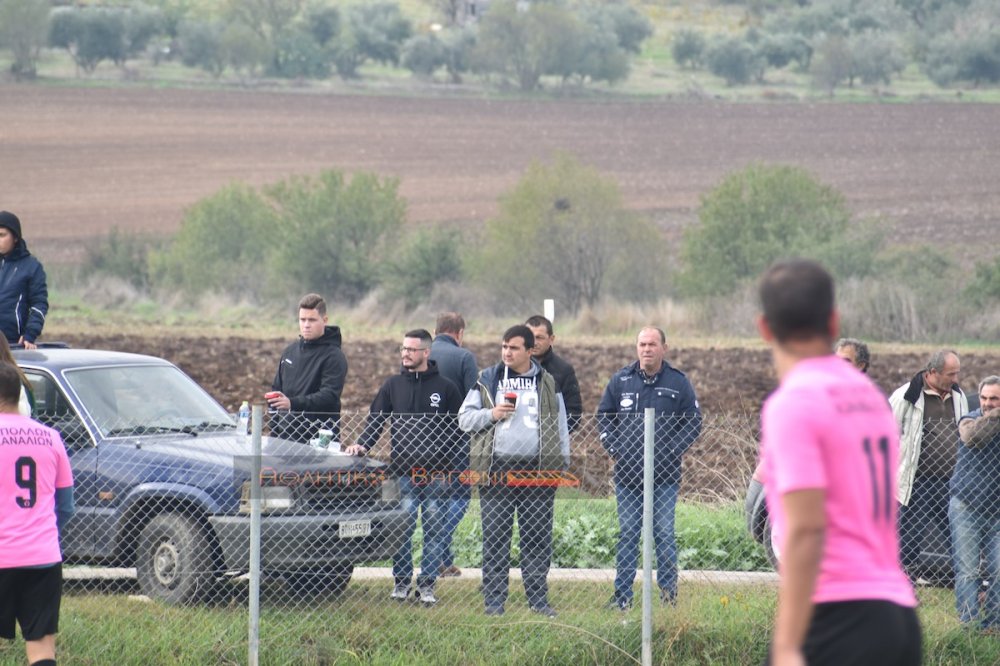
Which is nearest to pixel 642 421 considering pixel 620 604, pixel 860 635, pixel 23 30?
pixel 620 604

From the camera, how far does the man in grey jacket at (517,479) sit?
26.7ft

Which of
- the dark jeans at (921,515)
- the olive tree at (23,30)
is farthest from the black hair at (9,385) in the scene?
the olive tree at (23,30)

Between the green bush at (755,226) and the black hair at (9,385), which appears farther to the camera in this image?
the green bush at (755,226)

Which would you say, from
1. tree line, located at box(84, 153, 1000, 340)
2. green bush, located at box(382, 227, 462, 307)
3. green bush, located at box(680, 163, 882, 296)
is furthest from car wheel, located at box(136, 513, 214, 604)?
green bush, located at box(680, 163, 882, 296)

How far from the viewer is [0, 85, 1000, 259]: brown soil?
67.6 m

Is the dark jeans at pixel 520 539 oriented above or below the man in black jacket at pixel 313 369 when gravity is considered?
below

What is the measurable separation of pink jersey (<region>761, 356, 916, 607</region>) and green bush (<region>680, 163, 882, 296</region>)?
44604 mm

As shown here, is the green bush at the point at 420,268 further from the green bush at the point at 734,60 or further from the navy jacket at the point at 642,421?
the green bush at the point at 734,60

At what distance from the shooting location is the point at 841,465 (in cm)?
375

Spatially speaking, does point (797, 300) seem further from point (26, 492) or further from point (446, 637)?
point (446, 637)

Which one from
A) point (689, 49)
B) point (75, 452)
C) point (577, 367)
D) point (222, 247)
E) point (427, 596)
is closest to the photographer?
point (427, 596)

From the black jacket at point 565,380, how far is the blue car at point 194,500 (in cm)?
147

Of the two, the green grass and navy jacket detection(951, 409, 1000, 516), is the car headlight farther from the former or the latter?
navy jacket detection(951, 409, 1000, 516)

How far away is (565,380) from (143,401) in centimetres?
291
